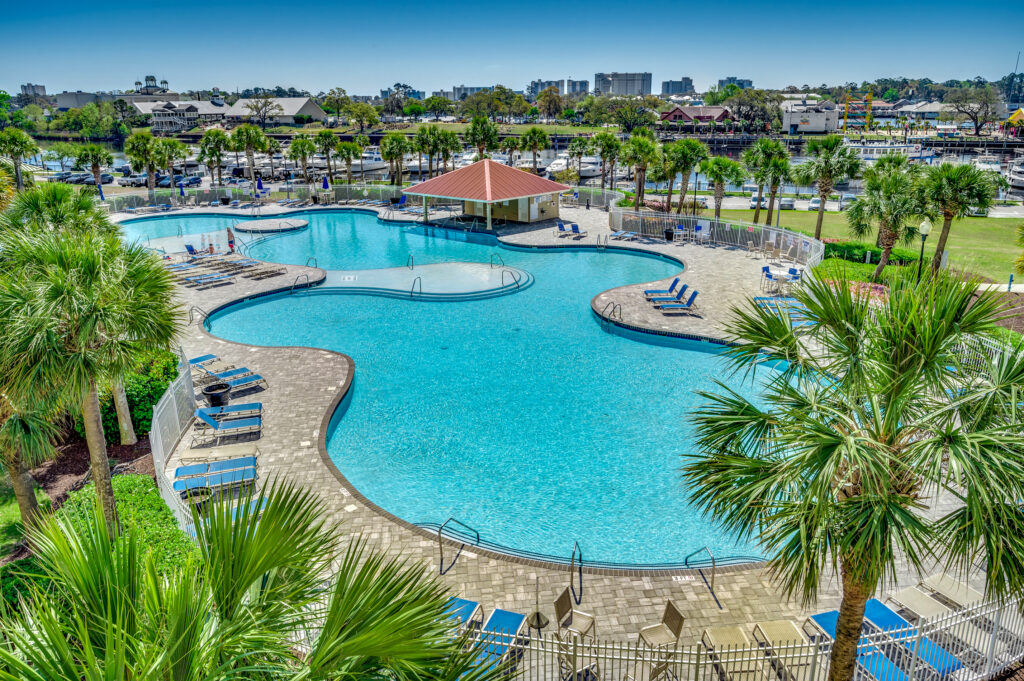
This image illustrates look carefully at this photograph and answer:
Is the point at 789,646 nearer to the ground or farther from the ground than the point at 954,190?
nearer to the ground

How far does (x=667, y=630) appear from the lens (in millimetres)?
8812

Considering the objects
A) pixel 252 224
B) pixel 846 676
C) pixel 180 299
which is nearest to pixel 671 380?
pixel 846 676

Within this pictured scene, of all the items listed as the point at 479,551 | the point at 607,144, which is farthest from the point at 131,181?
the point at 479,551

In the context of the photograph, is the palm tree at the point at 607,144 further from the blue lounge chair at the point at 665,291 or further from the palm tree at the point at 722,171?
the blue lounge chair at the point at 665,291

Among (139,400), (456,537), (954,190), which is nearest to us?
(456,537)

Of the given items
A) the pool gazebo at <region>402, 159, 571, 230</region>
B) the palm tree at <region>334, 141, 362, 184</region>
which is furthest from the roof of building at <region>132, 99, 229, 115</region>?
the pool gazebo at <region>402, 159, 571, 230</region>

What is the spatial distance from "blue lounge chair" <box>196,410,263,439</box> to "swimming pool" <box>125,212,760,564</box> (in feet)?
5.87

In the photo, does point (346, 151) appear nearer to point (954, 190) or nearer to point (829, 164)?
point (829, 164)

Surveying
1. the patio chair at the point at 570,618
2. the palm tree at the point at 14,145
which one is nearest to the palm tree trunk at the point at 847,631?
the patio chair at the point at 570,618

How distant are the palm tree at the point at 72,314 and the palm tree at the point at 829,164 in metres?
28.6

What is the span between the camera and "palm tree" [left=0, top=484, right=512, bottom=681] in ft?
13.1

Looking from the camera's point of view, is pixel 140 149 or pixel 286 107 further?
pixel 286 107

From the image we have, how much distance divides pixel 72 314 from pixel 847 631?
10.0 metres

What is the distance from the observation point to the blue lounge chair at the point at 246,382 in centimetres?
1703
